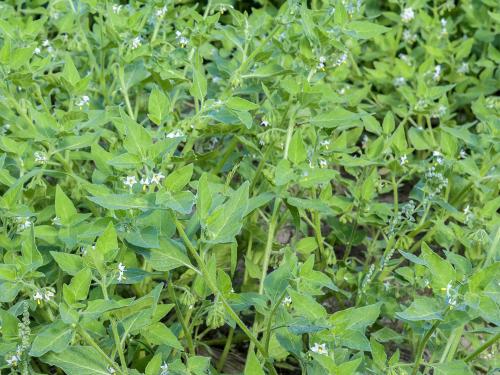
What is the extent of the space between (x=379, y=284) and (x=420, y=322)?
1.66 feet

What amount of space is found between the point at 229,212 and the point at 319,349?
425 mm

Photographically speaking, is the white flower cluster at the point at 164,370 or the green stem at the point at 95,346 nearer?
the green stem at the point at 95,346

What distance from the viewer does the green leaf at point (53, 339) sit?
2.01 metres

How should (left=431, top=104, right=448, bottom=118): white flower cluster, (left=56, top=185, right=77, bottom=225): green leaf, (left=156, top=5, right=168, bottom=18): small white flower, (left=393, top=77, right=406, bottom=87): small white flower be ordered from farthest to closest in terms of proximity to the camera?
(left=393, top=77, right=406, bottom=87): small white flower, (left=431, top=104, right=448, bottom=118): white flower cluster, (left=156, top=5, right=168, bottom=18): small white flower, (left=56, top=185, right=77, bottom=225): green leaf

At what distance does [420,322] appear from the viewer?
2.25m

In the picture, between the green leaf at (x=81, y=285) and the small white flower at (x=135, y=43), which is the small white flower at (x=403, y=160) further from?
the green leaf at (x=81, y=285)

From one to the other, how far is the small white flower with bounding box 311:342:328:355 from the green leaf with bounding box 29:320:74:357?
0.61m

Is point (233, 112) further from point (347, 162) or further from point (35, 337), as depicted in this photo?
point (35, 337)

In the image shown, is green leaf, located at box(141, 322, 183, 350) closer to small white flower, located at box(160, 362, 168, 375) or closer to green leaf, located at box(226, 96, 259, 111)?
small white flower, located at box(160, 362, 168, 375)

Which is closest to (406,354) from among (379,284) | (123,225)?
(379,284)

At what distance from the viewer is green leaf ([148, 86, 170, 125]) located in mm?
2475

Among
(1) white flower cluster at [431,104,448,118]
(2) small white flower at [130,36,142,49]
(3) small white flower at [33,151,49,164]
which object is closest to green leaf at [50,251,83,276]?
(3) small white flower at [33,151,49,164]

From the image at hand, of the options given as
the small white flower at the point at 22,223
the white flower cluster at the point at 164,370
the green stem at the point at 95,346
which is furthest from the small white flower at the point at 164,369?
the small white flower at the point at 22,223

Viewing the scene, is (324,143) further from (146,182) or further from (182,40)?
(146,182)
